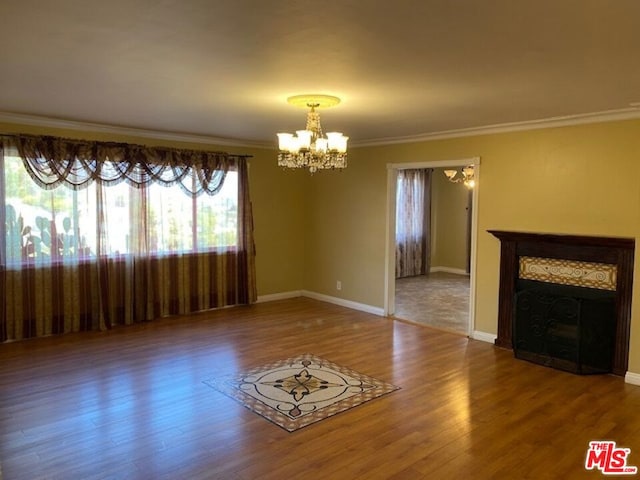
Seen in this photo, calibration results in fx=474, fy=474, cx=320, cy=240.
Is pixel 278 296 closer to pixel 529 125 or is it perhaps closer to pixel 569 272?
pixel 569 272

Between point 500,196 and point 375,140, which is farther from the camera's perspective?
point 375,140

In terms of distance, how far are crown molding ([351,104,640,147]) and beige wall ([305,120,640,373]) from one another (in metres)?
0.06

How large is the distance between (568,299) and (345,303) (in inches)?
132

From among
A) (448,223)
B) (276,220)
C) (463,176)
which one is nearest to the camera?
(276,220)

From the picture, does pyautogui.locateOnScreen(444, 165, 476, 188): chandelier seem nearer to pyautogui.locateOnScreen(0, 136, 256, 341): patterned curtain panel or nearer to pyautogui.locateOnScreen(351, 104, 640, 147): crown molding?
pyautogui.locateOnScreen(351, 104, 640, 147): crown molding

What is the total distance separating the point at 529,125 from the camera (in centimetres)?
493

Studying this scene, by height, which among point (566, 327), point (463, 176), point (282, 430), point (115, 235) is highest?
point (463, 176)

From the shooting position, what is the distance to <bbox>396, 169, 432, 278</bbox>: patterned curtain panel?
9.73m

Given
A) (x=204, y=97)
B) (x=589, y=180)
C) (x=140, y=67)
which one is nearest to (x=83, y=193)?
(x=204, y=97)

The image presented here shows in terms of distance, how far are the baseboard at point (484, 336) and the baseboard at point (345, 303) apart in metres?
1.42

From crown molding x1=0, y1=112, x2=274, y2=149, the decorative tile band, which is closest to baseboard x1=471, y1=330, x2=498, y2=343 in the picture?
the decorative tile band

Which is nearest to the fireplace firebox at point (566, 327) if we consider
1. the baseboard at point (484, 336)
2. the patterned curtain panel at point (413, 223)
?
the baseboard at point (484, 336)

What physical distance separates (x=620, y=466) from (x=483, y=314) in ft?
8.69

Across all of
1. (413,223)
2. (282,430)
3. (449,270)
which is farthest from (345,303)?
(449,270)
